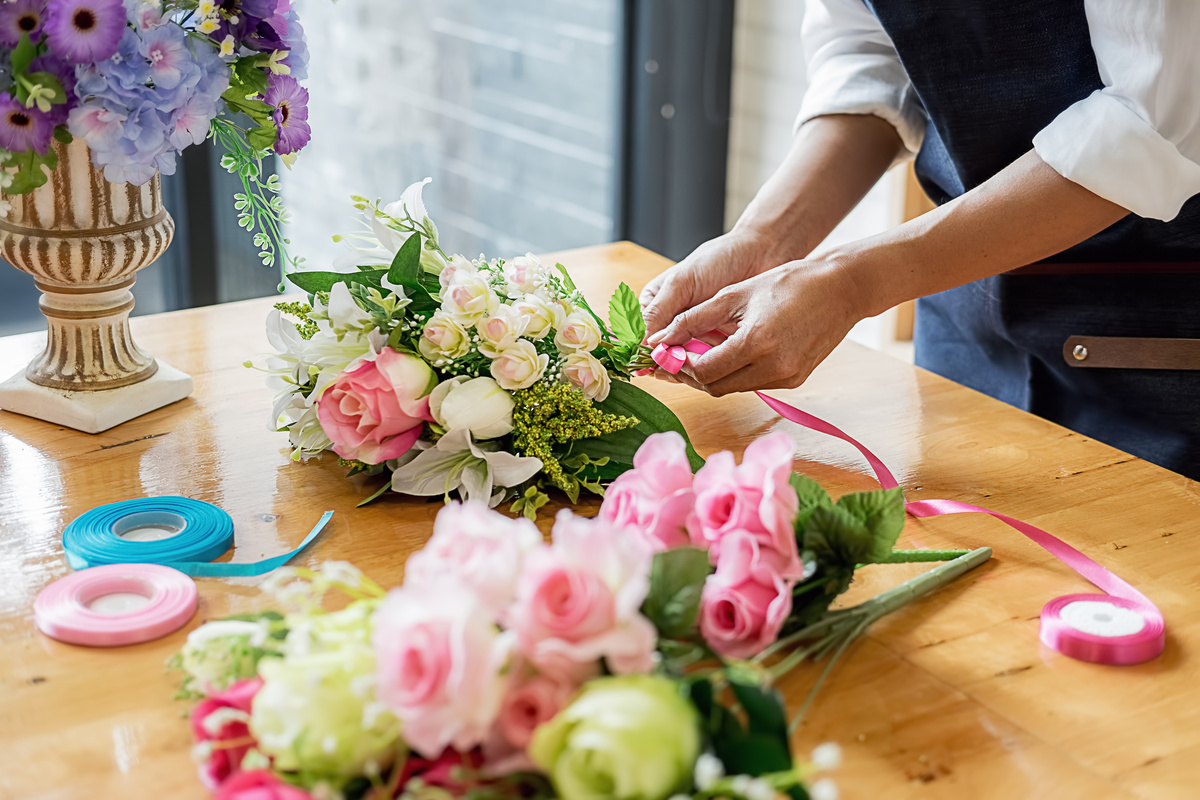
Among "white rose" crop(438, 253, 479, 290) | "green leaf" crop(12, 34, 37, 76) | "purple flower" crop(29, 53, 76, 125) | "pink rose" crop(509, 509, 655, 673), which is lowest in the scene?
"pink rose" crop(509, 509, 655, 673)

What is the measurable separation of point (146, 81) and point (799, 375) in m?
0.68

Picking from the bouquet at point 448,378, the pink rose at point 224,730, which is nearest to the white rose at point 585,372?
the bouquet at point 448,378

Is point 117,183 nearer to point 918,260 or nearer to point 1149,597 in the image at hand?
point 918,260

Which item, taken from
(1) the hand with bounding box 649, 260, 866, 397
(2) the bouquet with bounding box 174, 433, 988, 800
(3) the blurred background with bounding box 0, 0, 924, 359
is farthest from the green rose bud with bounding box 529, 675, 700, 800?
(3) the blurred background with bounding box 0, 0, 924, 359

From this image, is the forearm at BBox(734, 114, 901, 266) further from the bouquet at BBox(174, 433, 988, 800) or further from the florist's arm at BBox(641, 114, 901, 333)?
the bouquet at BBox(174, 433, 988, 800)

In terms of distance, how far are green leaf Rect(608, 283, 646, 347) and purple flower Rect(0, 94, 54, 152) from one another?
0.53 meters

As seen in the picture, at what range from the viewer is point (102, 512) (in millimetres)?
986

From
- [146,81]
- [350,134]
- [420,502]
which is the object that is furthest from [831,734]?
[350,134]

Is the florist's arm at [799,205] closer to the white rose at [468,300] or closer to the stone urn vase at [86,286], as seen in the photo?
the white rose at [468,300]

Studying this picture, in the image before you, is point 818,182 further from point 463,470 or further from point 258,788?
point 258,788

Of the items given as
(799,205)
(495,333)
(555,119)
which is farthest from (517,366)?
(555,119)

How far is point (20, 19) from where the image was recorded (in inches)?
38.2

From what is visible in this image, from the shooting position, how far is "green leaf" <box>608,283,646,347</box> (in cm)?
117

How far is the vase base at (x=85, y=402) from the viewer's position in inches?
46.6
